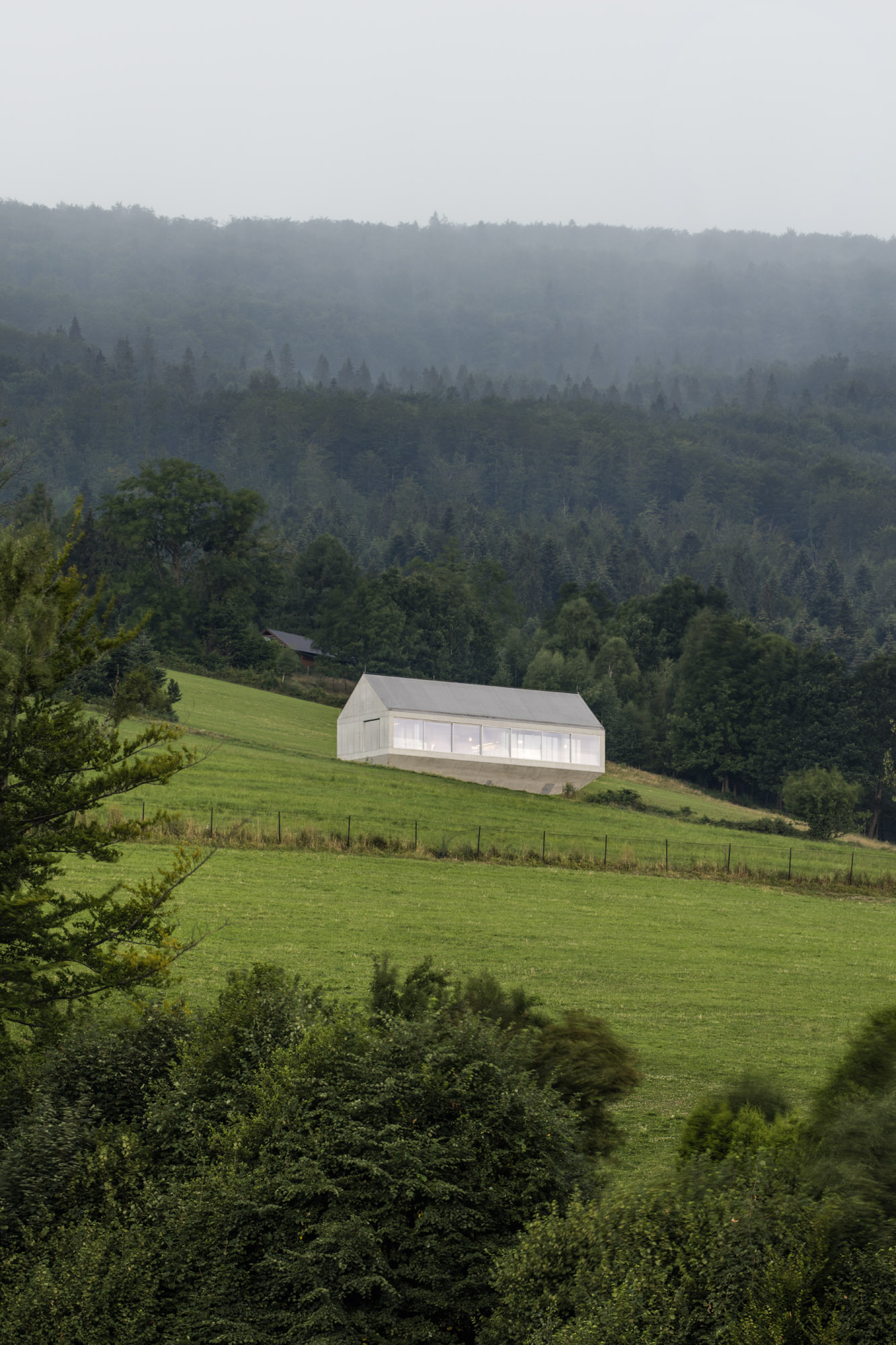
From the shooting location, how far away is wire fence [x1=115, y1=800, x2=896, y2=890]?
4228 cm

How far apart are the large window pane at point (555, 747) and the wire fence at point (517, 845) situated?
14148 mm

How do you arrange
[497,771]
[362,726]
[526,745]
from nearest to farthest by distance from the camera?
1. [497,771]
2. [526,745]
3. [362,726]

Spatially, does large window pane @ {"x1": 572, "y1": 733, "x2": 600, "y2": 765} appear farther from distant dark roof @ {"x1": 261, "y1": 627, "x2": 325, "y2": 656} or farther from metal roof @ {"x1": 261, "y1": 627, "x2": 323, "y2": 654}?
distant dark roof @ {"x1": 261, "y1": 627, "x2": 325, "y2": 656}

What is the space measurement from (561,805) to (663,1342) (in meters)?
54.3

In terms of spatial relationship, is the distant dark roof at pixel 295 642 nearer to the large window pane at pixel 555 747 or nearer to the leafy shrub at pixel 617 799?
the large window pane at pixel 555 747

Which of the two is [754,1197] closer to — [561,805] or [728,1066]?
[728,1066]

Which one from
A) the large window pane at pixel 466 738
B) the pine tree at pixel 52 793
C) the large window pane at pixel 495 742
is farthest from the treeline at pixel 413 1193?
the large window pane at pixel 495 742

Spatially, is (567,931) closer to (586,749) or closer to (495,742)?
(495,742)

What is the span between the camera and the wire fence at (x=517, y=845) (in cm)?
4228

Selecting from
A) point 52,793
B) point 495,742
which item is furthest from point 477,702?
point 52,793

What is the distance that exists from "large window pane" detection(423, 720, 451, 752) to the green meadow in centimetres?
1192

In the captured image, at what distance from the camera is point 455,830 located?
52.1 metres

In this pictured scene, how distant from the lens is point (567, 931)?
113 feet

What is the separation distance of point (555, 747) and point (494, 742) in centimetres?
391
